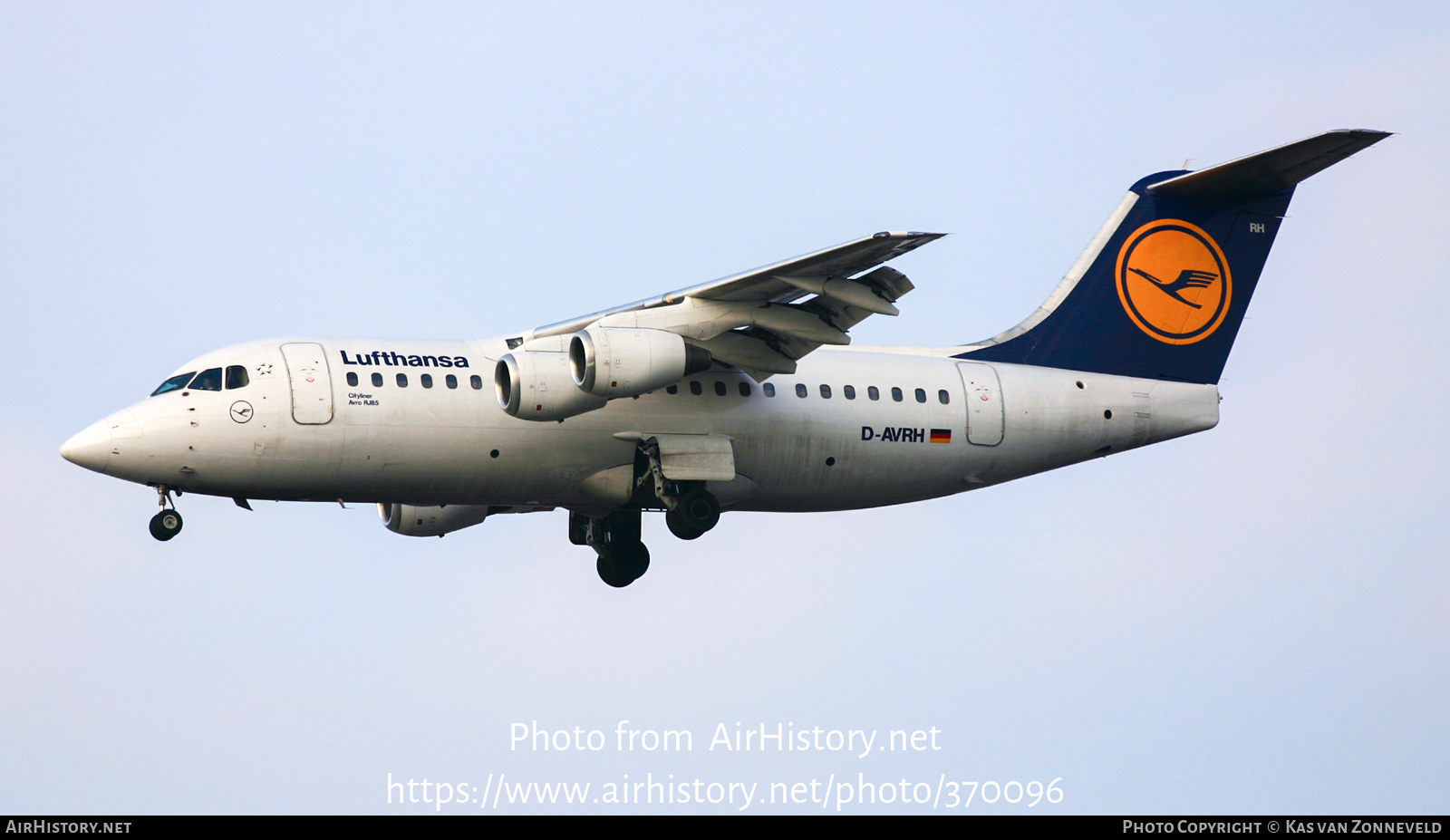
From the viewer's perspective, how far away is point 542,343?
19484 mm

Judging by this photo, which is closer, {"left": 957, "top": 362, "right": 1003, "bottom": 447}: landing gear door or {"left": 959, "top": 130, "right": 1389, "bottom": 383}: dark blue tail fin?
{"left": 957, "top": 362, "right": 1003, "bottom": 447}: landing gear door

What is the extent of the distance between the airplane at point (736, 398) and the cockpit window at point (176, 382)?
1.2 inches

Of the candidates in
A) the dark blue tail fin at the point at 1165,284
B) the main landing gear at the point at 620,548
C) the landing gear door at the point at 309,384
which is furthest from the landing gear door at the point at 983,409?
the landing gear door at the point at 309,384

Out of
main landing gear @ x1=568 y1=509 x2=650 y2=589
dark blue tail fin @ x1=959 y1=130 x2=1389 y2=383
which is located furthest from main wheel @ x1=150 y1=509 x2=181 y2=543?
dark blue tail fin @ x1=959 y1=130 x2=1389 y2=383

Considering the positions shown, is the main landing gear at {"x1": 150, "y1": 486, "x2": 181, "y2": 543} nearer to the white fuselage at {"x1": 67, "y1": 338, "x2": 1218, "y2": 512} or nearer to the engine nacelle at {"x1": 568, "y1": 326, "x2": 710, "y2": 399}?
the white fuselage at {"x1": 67, "y1": 338, "x2": 1218, "y2": 512}

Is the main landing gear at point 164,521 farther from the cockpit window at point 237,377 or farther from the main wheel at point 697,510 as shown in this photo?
the main wheel at point 697,510

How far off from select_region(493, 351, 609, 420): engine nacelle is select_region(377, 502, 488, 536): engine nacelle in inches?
138

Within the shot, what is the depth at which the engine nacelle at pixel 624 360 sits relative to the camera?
61.5 feet

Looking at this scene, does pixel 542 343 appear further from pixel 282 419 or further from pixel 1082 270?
pixel 1082 270

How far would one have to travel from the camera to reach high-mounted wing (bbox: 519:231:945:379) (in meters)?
19.1

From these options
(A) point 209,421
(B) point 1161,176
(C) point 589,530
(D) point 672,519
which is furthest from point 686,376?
(B) point 1161,176

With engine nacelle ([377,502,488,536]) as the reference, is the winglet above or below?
above

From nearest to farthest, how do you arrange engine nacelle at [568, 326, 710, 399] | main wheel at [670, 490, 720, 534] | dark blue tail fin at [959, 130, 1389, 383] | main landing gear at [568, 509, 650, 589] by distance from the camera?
engine nacelle at [568, 326, 710, 399], main wheel at [670, 490, 720, 534], main landing gear at [568, 509, 650, 589], dark blue tail fin at [959, 130, 1389, 383]

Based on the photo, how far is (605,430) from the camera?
20.0 meters
